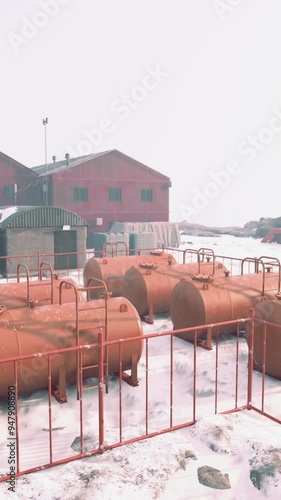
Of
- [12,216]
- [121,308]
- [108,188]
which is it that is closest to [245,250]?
[108,188]

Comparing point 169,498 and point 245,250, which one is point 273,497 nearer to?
point 169,498

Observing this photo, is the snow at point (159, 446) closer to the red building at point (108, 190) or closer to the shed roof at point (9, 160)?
the red building at point (108, 190)

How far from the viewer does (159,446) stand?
23.6 ft

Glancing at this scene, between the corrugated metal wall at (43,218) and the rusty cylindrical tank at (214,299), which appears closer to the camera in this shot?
the rusty cylindrical tank at (214,299)

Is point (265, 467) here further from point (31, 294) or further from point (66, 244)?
point (66, 244)

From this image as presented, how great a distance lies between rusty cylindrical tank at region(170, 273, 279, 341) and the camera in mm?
12242

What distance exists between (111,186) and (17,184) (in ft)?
27.3

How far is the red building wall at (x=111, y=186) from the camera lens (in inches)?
1521

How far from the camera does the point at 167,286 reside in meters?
15.1

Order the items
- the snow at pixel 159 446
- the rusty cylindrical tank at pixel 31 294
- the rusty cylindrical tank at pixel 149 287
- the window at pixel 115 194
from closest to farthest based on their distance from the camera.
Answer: the snow at pixel 159 446 < the rusty cylindrical tank at pixel 31 294 < the rusty cylindrical tank at pixel 149 287 < the window at pixel 115 194

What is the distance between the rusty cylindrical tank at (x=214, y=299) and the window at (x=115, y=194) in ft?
90.8

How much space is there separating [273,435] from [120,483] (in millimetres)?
2800

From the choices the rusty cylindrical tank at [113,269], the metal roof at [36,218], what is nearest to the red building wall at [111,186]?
the metal roof at [36,218]

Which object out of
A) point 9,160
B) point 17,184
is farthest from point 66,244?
point 9,160
